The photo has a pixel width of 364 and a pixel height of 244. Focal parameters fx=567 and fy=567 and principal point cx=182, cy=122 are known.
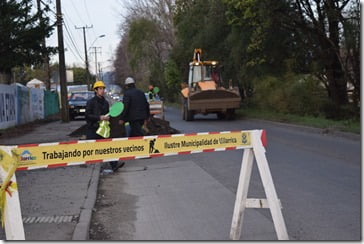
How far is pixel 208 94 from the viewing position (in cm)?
2722

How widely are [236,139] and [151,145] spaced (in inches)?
36.4

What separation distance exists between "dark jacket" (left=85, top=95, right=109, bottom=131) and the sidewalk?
1007 mm

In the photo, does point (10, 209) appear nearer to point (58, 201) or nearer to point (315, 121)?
point (58, 201)

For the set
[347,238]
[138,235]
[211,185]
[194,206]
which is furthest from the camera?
[211,185]

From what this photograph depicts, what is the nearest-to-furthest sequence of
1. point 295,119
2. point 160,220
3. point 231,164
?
point 160,220
point 231,164
point 295,119

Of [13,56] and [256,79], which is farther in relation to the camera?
[256,79]

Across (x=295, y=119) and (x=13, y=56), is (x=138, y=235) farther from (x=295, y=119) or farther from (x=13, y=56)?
(x=295, y=119)

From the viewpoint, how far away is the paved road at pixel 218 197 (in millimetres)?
6547

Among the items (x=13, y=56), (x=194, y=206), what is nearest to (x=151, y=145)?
(x=194, y=206)

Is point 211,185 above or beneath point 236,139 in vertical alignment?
beneath

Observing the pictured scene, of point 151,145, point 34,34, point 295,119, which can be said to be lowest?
point 295,119

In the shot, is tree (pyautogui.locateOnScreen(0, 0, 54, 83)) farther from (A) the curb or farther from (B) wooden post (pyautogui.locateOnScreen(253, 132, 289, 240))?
(B) wooden post (pyautogui.locateOnScreen(253, 132, 289, 240))

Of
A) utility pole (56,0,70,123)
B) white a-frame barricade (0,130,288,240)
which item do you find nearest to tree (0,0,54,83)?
utility pole (56,0,70,123)

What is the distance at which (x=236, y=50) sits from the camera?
30.2 meters
